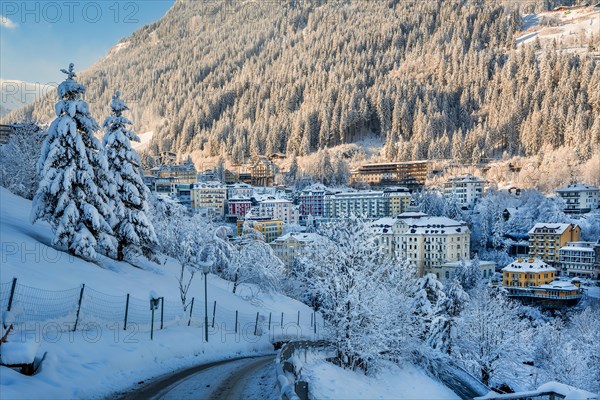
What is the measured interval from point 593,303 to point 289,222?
242 ft

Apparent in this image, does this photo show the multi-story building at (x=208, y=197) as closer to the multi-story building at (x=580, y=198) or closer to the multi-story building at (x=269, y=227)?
the multi-story building at (x=269, y=227)

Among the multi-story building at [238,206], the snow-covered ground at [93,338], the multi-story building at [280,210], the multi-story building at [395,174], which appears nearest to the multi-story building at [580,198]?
the multi-story building at [395,174]

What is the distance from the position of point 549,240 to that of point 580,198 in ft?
82.1

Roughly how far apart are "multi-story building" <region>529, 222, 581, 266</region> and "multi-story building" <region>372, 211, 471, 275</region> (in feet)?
40.9

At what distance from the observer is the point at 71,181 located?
82.5ft

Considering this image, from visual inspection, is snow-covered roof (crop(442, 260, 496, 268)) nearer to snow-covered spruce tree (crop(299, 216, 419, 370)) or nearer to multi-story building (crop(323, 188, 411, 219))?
multi-story building (crop(323, 188, 411, 219))

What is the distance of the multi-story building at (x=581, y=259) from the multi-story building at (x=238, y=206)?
74.5 metres

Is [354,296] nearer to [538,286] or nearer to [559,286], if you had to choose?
[559,286]

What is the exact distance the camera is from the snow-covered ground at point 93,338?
12.3 m

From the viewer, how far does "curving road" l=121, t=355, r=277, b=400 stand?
13250mm

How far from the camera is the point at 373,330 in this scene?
2164cm

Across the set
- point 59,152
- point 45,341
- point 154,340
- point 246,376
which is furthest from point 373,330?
point 59,152

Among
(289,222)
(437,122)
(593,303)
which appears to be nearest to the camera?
(593,303)

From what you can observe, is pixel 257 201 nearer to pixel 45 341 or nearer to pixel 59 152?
pixel 59 152
